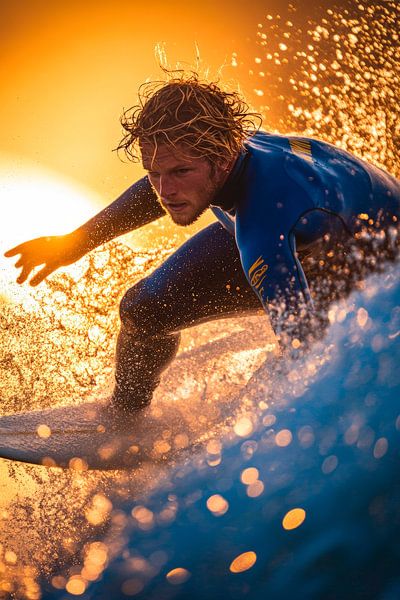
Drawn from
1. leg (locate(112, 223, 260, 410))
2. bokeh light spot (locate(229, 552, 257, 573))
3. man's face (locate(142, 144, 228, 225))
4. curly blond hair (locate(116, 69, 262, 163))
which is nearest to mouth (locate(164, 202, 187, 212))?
man's face (locate(142, 144, 228, 225))

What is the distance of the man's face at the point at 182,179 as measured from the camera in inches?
48.1

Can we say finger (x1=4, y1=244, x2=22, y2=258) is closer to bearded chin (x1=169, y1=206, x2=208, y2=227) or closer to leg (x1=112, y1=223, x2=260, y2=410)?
leg (x1=112, y1=223, x2=260, y2=410)

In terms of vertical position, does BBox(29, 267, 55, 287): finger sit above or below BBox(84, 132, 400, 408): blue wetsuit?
below

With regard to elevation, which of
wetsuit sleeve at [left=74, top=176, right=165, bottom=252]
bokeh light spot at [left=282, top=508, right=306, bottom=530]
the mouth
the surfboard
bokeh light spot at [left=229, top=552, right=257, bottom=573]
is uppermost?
the mouth

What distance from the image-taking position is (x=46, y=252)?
1.84 meters

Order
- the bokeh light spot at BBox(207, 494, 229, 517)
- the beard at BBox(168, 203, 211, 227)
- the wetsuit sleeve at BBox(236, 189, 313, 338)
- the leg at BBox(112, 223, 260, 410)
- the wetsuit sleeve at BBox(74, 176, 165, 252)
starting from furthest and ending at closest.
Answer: the wetsuit sleeve at BBox(74, 176, 165, 252)
the leg at BBox(112, 223, 260, 410)
the beard at BBox(168, 203, 211, 227)
the bokeh light spot at BBox(207, 494, 229, 517)
the wetsuit sleeve at BBox(236, 189, 313, 338)

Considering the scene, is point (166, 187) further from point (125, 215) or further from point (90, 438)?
point (90, 438)

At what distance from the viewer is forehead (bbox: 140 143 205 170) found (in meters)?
Result: 1.21

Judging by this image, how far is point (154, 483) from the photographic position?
1.51 m

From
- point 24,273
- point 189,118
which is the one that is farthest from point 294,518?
point 24,273

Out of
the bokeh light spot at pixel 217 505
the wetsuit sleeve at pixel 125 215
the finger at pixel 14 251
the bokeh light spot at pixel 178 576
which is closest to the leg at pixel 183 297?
the wetsuit sleeve at pixel 125 215

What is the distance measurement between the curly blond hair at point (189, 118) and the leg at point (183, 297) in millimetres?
375

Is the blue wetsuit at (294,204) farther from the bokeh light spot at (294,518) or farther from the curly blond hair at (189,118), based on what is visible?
the bokeh light spot at (294,518)

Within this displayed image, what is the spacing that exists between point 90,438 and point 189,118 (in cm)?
111
